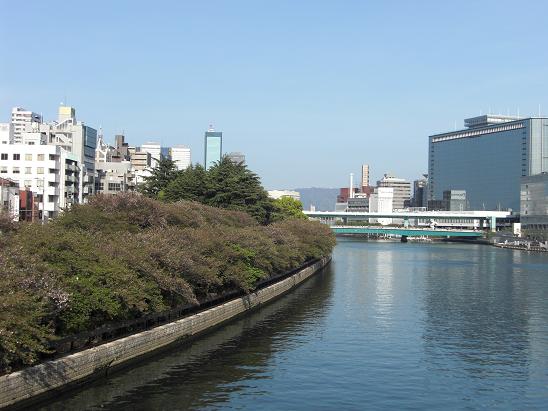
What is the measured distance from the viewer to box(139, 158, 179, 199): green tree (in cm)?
9831

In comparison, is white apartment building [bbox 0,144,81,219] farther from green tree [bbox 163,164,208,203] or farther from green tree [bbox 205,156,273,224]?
green tree [bbox 205,156,273,224]

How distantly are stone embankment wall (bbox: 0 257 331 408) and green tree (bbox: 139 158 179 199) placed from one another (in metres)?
56.6

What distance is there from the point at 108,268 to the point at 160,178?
70698 mm

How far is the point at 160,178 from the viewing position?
99000 millimetres

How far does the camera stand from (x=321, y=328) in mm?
41594

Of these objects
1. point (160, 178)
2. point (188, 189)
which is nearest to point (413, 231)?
point (160, 178)

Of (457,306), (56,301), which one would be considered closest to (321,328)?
(457,306)

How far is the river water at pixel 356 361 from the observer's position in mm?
25875

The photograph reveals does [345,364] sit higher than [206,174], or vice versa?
[206,174]

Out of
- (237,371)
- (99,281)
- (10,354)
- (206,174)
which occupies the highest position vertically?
(206,174)

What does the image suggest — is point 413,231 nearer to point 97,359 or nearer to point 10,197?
point 10,197

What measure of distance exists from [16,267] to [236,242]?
25643mm

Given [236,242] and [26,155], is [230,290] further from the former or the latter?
[26,155]

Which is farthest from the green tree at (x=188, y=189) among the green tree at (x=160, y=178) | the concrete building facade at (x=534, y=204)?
the concrete building facade at (x=534, y=204)
